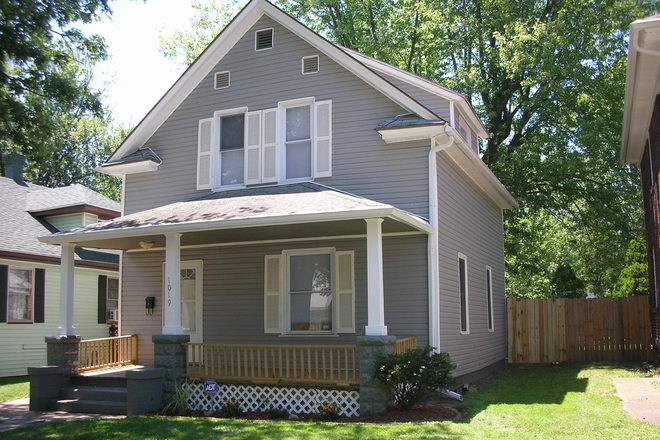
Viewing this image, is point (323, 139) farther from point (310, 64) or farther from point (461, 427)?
point (461, 427)

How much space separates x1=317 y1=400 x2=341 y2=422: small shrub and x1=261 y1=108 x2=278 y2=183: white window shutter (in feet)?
16.2

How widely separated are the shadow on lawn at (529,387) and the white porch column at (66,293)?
7188mm

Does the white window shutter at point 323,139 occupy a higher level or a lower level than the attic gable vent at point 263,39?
lower

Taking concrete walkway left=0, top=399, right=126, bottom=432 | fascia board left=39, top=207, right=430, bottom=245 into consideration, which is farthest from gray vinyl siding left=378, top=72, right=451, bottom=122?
concrete walkway left=0, top=399, right=126, bottom=432

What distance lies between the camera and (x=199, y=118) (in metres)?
13.5

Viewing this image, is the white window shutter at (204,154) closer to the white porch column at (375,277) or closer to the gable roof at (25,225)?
the white porch column at (375,277)

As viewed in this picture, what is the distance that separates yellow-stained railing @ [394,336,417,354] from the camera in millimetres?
9556

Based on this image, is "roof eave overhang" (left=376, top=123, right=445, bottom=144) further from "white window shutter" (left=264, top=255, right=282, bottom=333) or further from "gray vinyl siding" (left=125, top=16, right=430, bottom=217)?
"white window shutter" (left=264, top=255, right=282, bottom=333)

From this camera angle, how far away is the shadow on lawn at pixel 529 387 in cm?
1051

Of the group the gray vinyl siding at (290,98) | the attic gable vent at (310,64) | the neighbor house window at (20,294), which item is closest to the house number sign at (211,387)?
the gray vinyl siding at (290,98)

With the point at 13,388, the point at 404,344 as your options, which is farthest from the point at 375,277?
the point at 13,388

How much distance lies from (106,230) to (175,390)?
120 inches

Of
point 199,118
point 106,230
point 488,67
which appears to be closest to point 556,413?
point 106,230

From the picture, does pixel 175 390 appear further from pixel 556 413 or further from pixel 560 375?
pixel 560 375
